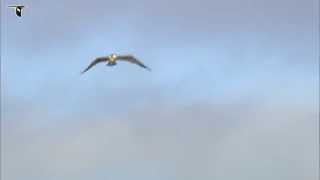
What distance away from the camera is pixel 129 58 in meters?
155

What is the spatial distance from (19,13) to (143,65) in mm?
12195

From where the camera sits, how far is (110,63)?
154250 millimetres

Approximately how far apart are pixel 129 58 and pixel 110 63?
1.93 metres

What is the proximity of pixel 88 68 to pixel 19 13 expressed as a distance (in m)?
7.47

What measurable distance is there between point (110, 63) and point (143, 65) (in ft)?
17.1

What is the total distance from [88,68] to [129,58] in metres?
3.60

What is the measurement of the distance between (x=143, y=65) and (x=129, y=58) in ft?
18.2

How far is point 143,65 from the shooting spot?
492ft

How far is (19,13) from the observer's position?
154 metres

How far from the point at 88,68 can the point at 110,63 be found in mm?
2031

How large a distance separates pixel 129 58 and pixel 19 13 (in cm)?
1009
